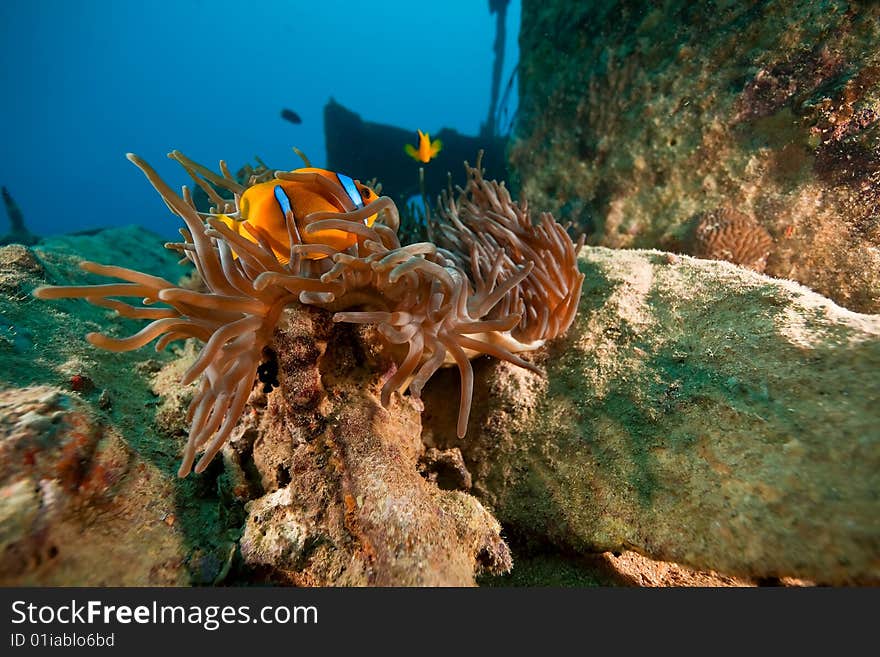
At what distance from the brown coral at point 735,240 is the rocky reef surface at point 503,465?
1354 mm

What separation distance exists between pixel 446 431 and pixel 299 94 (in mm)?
153805

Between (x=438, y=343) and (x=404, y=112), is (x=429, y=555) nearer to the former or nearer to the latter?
(x=438, y=343)

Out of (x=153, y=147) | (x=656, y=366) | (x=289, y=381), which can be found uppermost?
(x=153, y=147)

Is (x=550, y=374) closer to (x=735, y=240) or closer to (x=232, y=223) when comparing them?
(x=232, y=223)

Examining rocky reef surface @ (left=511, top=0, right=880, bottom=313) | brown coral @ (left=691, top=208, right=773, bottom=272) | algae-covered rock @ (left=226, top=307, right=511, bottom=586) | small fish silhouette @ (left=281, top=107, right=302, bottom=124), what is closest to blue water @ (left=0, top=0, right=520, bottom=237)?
small fish silhouette @ (left=281, top=107, right=302, bottom=124)

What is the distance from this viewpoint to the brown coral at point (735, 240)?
3242 mm

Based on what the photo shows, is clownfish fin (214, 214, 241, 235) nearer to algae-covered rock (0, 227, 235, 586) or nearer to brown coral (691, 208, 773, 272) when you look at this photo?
algae-covered rock (0, 227, 235, 586)

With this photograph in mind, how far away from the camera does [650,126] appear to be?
383cm

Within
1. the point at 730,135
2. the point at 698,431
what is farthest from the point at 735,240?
the point at 698,431

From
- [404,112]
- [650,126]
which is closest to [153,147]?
[404,112]

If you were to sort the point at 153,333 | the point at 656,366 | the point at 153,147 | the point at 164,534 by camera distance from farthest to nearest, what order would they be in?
the point at 153,147, the point at 656,366, the point at 153,333, the point at 164,534

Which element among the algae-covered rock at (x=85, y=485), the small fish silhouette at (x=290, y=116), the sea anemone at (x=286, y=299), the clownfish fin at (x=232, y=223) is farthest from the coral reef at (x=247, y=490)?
the small fish silhouette at (x=290, y=116)

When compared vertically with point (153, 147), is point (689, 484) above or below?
below

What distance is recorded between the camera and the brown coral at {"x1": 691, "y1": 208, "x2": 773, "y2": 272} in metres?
3.24
